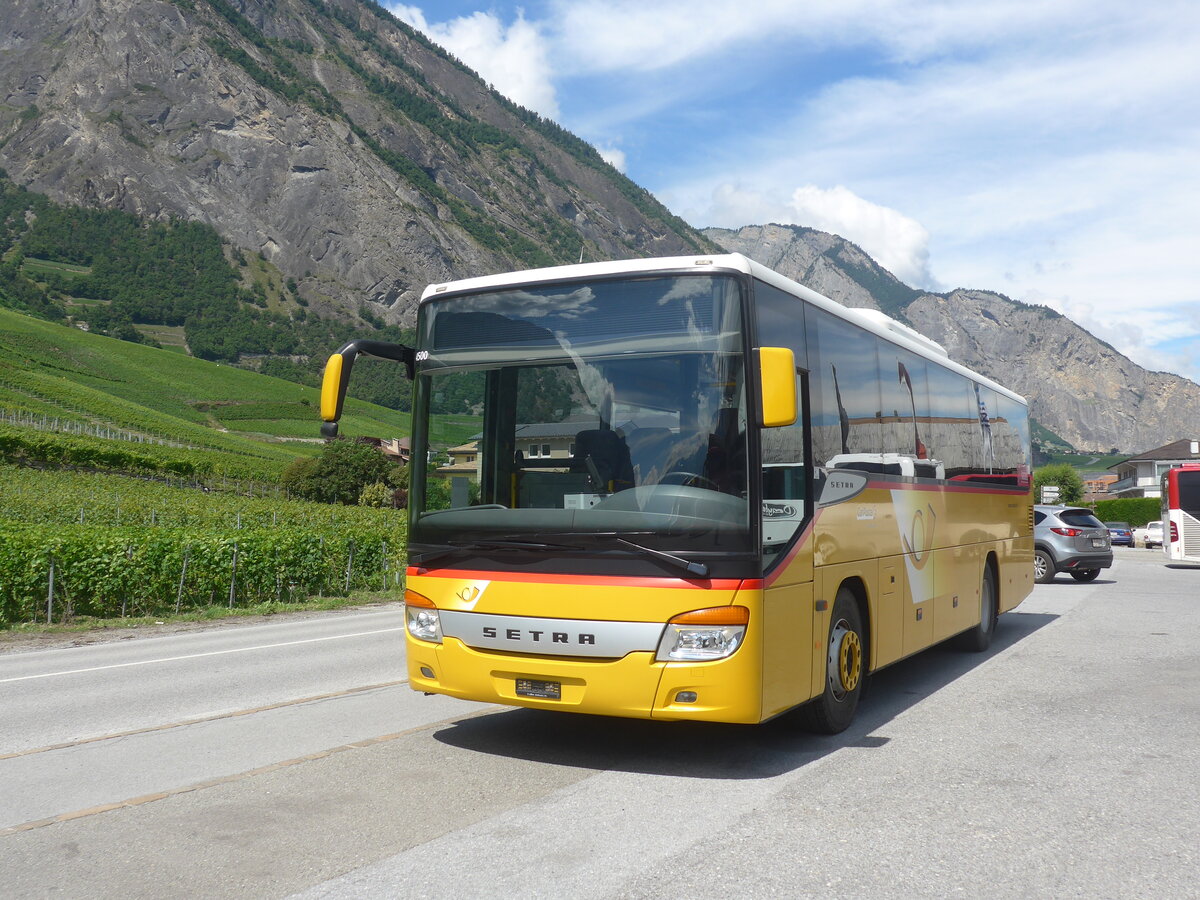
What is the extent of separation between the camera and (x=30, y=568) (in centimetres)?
1820

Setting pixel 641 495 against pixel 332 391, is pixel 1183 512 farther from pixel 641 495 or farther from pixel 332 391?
pixel 332 391

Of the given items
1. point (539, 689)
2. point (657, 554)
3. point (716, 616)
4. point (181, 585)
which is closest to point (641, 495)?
point (657, 554)

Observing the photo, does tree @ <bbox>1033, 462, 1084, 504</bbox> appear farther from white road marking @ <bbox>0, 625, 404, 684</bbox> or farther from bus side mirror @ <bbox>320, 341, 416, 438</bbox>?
bus side mirror @ <bbox>320, 341, 416, 438</bbox>

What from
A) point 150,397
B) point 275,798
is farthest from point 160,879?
point 150,397

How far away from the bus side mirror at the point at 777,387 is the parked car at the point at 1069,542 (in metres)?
19.0

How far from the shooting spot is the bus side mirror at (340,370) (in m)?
6.73

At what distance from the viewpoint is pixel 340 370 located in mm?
6742

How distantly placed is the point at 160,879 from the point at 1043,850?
384cm

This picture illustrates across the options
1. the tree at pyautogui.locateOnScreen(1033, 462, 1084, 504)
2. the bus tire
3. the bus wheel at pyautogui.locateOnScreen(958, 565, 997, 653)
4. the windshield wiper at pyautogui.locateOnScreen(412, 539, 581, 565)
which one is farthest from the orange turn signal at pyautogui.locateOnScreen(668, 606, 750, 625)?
the tree at pyautogui.locateOnScreen(1033, 462, 1084, 504)

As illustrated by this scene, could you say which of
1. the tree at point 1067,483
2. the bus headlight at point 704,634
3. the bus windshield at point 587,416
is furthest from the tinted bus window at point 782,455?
the tree at point 1067,483

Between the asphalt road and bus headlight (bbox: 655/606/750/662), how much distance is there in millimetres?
743

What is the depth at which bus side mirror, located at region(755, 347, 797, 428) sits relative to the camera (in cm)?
568

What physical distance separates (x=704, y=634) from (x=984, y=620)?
277 inches

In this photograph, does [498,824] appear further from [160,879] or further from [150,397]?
[150,397]
